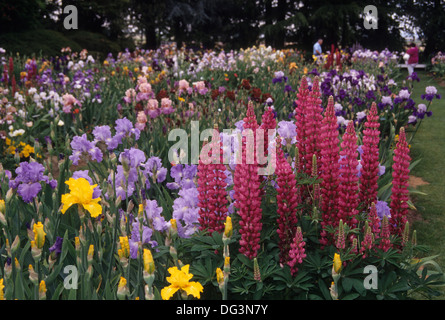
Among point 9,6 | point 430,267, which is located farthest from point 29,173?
point 9,6

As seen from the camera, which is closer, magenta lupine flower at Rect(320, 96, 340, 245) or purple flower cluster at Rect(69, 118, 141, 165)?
magenta lupine flower at Rect(320, 96, 340, 245)

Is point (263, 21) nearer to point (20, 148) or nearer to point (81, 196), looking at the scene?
point (20, 148)

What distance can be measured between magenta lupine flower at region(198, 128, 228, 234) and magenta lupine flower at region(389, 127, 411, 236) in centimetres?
98

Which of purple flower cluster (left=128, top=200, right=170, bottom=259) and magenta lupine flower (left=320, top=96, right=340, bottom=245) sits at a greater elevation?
magenta lupine flower (left=320, top=96, right=340, bottom=245)

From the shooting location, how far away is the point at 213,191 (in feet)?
7.43

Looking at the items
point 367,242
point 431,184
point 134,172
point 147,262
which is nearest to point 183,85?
point 134,172

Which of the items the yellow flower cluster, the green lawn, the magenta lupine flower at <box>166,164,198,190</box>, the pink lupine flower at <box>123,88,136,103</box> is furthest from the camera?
the pink lupine flower at <box>123,88,136,103</box>

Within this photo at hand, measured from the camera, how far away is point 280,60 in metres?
12.1

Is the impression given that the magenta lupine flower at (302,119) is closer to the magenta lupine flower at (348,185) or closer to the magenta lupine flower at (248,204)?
the magenta lupine flower at (348,185)

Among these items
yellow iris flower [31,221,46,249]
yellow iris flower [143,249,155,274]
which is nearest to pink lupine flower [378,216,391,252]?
yellow iris flower [143,249,155,274]

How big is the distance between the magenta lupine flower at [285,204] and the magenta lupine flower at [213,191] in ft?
0.99

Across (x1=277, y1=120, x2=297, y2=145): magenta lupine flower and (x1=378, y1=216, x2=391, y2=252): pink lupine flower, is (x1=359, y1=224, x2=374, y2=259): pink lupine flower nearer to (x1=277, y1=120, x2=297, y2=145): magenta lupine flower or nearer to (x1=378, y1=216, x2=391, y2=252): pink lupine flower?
(x1=378, y1=216, x2=391, y2=252): pink lupine flower

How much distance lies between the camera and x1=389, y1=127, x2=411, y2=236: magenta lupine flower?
237cm
